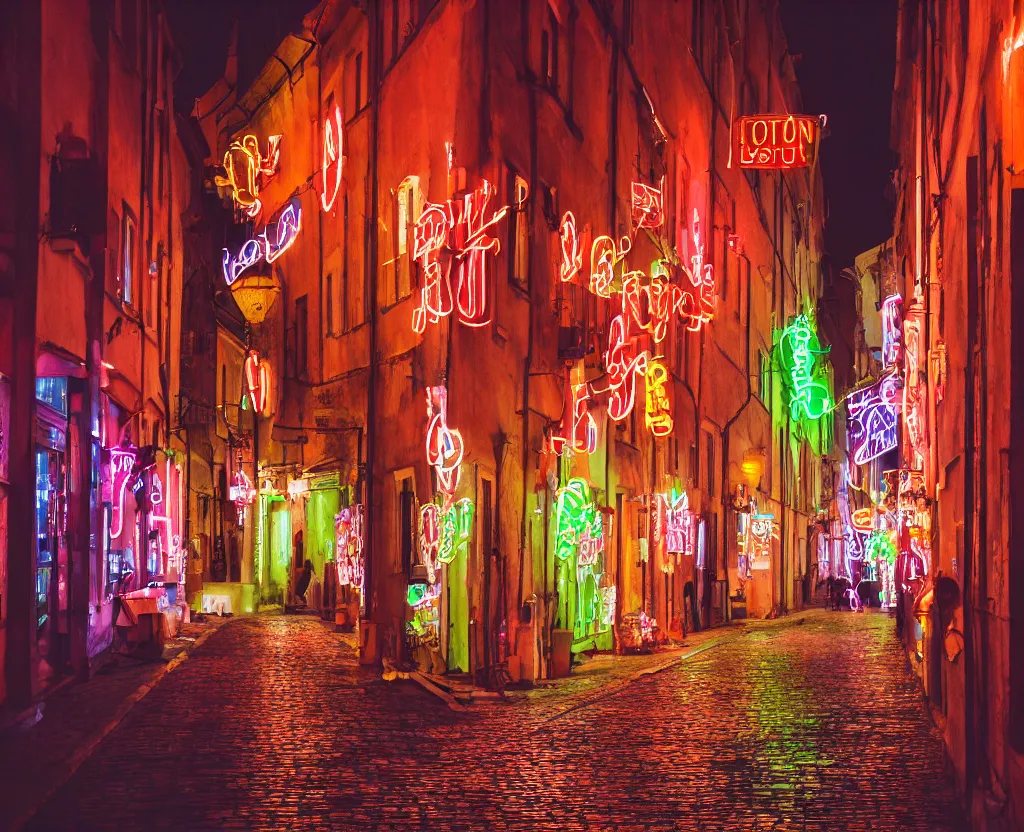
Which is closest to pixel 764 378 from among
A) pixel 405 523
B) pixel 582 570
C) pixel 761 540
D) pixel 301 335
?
pixel 761 540

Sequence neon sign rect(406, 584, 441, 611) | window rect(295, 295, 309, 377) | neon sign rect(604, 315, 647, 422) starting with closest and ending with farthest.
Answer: neon sign rect(406, 584, 441, 611) → neon sign rect(604, 315, 647, 422) → window rect(295, 295, 309, 377)

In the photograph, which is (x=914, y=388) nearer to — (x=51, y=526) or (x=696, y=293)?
(x=51, y=526)

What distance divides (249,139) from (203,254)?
9.73 m

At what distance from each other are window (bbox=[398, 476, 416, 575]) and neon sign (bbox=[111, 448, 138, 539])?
14.0 feet

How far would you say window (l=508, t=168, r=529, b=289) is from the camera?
21.1 meters

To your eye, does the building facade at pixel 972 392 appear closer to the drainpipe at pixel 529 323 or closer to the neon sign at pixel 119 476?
the drainpipe at pixel 529 323

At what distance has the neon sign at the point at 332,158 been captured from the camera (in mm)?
24578

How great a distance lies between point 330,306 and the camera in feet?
89.2

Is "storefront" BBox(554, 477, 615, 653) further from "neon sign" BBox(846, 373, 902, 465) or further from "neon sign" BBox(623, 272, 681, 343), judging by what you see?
"neon sign" BBox(846, 373, 902, 465)

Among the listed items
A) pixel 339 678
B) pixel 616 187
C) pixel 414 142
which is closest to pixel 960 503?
pixel 339 678

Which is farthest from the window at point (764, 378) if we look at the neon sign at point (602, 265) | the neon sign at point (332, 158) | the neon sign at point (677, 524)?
the neon sign at point (332, 158)

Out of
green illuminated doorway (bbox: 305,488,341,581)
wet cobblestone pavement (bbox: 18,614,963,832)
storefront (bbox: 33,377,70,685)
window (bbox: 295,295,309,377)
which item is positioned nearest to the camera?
wet cobblestone pavement (bbox: 18,614,963,832)

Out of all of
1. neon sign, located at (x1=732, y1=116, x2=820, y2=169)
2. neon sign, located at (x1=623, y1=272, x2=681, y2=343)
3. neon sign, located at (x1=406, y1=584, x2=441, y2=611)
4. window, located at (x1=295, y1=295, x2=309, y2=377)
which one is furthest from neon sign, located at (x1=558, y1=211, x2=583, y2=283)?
neon sign, located at (x1=732, y1=116, x2=820, y2=169)

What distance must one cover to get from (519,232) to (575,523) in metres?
5.00
